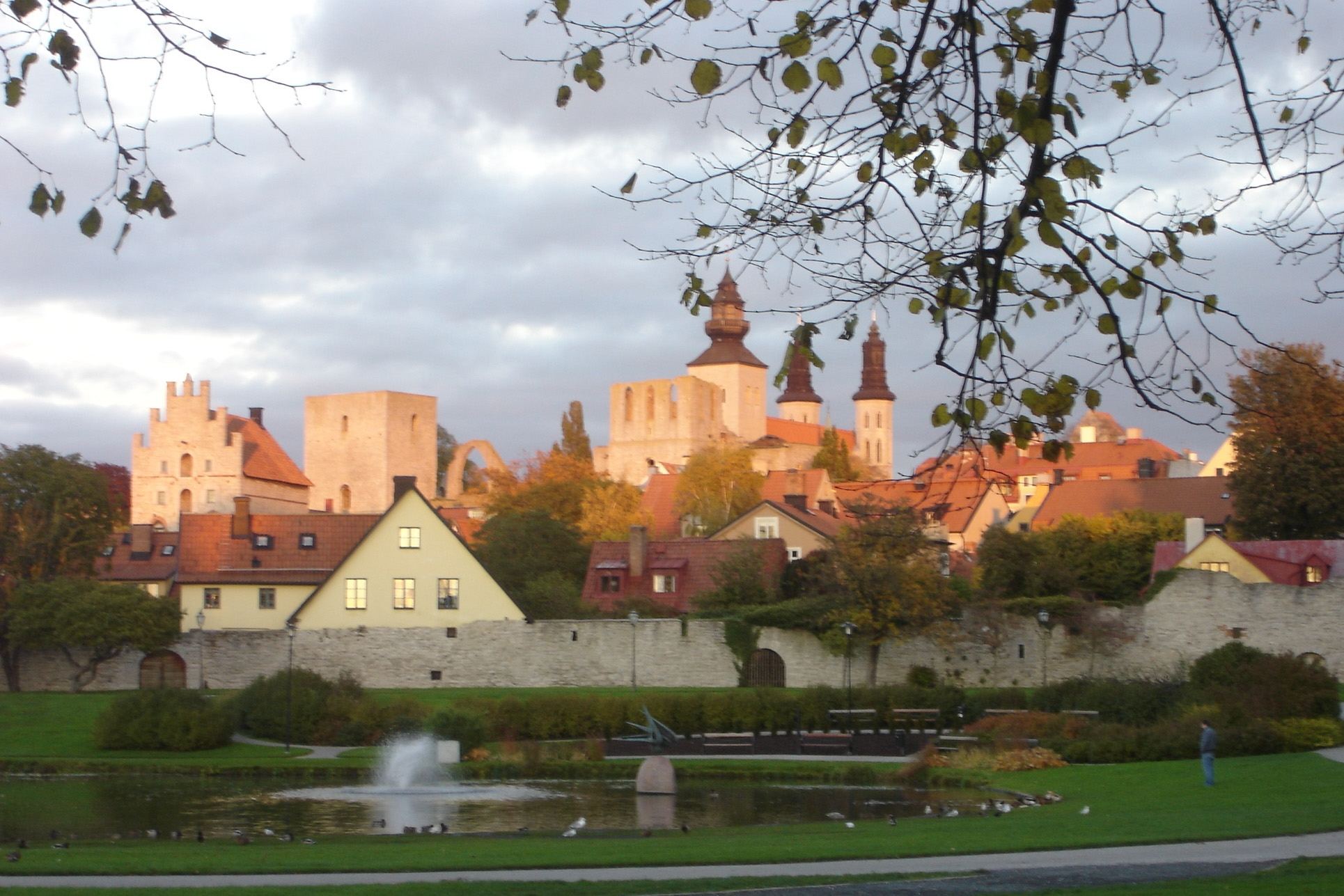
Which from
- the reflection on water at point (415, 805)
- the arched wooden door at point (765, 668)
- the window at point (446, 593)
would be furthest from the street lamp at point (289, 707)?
the arched wooden door at point (765, 668)

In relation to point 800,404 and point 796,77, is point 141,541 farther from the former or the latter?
point 800,404

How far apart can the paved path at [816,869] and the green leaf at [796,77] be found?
6973 mm

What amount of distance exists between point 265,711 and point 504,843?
18.5 meters

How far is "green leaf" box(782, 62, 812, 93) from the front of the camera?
6312mm

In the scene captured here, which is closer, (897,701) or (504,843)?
(504,843)

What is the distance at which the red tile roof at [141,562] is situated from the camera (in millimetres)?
55969

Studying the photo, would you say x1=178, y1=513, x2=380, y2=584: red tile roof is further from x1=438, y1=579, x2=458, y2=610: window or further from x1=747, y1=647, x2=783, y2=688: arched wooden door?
x1=747, y1=647, x2=783, y2=688: arched wooden door

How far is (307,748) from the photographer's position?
30.9 meters

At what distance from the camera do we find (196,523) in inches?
1966

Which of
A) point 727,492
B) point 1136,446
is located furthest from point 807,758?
point 1136,446

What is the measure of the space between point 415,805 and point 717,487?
5594cm

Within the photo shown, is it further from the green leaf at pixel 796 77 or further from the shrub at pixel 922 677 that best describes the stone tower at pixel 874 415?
the green leaf at pixel 796 77

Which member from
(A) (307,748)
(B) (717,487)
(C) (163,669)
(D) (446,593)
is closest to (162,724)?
(A) (307,748)

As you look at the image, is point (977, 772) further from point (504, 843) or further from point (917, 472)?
Answer: point (917, 472)
